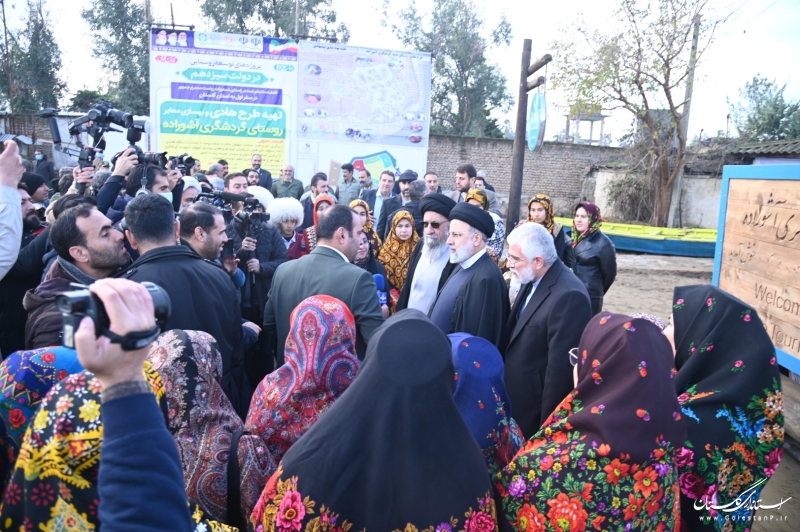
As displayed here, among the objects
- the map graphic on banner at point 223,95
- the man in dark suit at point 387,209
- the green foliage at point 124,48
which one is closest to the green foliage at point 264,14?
the green foliage at point 124,48

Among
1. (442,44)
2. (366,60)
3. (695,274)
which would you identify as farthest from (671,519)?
(442,44)

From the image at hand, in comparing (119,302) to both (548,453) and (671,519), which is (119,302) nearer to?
(548,453)

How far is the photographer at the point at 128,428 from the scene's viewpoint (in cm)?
91

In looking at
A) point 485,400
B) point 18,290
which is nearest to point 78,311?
point 485,400

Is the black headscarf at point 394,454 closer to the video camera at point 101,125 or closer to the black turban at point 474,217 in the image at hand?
the black turban at point 474,217

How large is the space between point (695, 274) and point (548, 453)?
11475 millimetres

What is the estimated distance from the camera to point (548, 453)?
1.63 metres

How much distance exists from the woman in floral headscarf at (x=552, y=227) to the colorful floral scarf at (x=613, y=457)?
11.8ft

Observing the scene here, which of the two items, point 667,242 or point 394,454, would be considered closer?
A: point 394,454

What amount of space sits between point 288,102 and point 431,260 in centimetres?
973

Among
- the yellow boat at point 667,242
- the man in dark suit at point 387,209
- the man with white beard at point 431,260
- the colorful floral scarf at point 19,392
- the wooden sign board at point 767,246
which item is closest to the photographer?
the colorful floral scarf at point 19,392

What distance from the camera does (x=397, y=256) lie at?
190 inches

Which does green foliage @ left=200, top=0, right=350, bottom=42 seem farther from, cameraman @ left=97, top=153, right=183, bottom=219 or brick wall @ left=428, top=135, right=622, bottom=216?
cameraman @ left=97, top=153, right=183, bottom=219

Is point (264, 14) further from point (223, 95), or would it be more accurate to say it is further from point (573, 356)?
point (573, 356)
